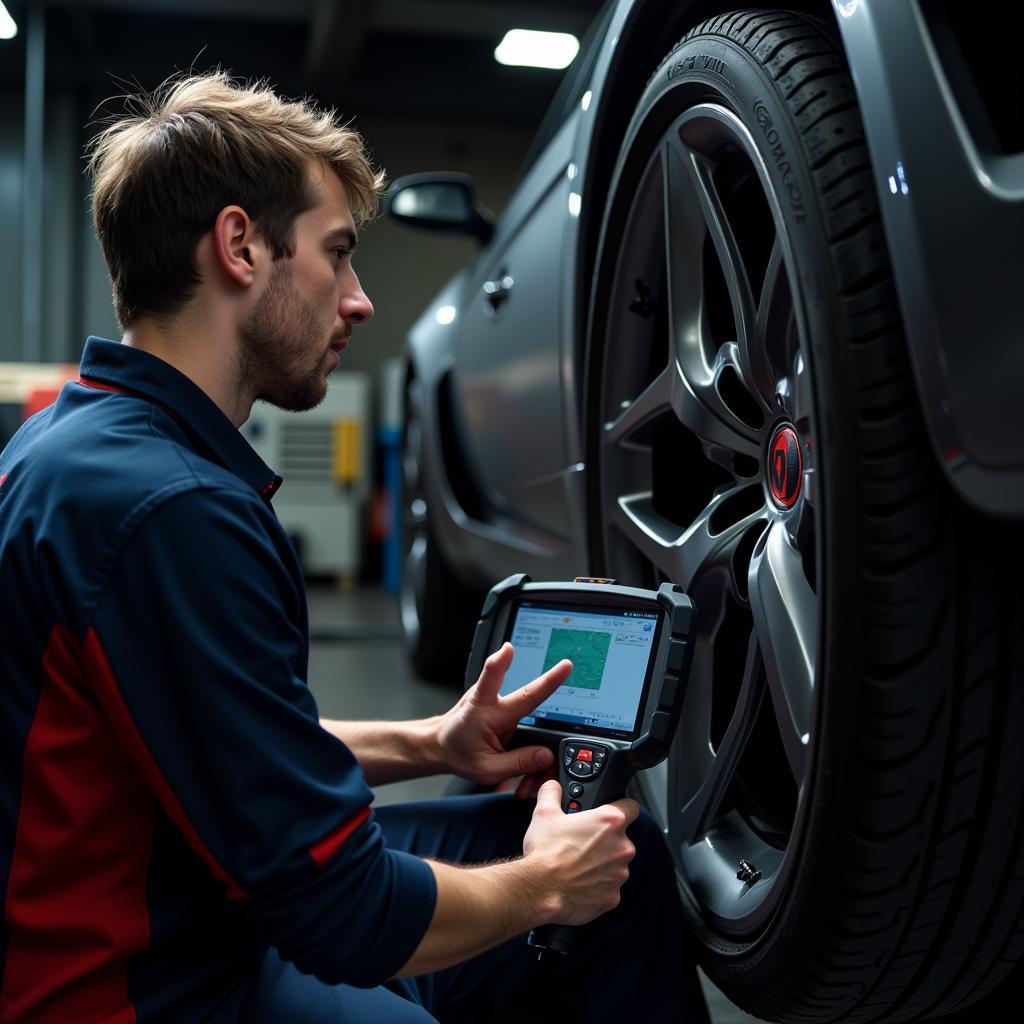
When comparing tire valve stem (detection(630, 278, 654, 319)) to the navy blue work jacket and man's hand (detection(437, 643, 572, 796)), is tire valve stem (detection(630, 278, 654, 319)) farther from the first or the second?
the navy blue work jacket

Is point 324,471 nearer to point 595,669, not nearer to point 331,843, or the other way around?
point 595,669

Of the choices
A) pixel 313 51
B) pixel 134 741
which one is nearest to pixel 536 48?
pixel 313 51

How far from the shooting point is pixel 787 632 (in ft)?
3.03

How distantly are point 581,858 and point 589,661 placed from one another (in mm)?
206

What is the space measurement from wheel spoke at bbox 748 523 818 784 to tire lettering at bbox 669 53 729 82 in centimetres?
38

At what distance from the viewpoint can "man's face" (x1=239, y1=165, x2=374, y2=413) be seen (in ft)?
3.10

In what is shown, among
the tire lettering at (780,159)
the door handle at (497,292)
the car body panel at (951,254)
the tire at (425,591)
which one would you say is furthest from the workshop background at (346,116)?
the car body panel at (951,254)

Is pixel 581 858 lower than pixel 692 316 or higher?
lower

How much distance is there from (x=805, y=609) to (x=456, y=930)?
35cm

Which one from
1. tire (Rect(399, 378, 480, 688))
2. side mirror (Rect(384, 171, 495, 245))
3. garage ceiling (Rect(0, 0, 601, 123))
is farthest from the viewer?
garage ceiling (Rect(0, 0, 601, 123))

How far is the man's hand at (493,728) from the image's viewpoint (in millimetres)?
1046

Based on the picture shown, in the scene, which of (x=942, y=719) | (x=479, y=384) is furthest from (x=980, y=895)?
(x=479, y=384)

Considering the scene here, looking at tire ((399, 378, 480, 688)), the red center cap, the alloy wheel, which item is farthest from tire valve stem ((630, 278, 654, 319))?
tire ((399, 378, 480, 688))

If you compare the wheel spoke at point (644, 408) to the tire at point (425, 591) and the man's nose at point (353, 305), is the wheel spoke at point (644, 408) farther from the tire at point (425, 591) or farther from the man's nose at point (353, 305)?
the tire at point (425, 591)
